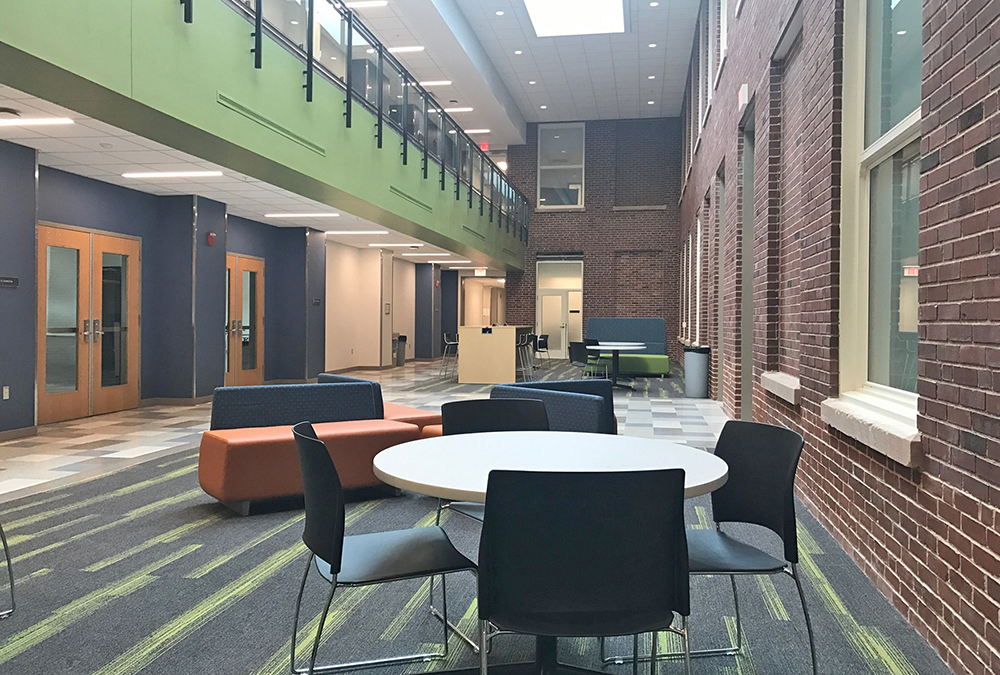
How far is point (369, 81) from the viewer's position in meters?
8.95

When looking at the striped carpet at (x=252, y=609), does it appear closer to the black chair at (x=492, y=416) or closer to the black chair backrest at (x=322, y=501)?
the black chair backrest at (x=322, y=501)

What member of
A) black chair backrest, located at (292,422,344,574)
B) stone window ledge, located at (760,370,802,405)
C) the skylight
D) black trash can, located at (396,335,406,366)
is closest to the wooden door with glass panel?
black trash can, located at (396,335,406,366)

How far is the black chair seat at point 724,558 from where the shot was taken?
242cm

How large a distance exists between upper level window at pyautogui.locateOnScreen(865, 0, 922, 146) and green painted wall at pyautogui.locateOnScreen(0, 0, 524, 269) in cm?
448

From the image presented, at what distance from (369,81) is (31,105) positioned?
3791 mm

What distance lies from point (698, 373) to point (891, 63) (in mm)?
8496

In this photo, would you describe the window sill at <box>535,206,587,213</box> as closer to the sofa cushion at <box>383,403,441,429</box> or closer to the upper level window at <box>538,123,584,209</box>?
the upper level window at <box>538,123,584,209</box>

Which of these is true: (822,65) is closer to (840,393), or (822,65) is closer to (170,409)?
(840,393)

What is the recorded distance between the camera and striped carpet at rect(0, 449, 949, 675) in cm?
270

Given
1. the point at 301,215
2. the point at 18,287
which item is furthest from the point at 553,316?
the point at 18,287

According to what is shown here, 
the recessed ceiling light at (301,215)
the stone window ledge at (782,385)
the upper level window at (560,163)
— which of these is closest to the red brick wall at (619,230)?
the upper level window at (560,163)

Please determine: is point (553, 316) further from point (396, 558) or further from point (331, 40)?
point (396, 558)

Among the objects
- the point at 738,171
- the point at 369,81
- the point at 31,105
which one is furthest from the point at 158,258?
the point at 738,171

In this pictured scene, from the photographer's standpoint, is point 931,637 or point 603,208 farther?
point 603,208
